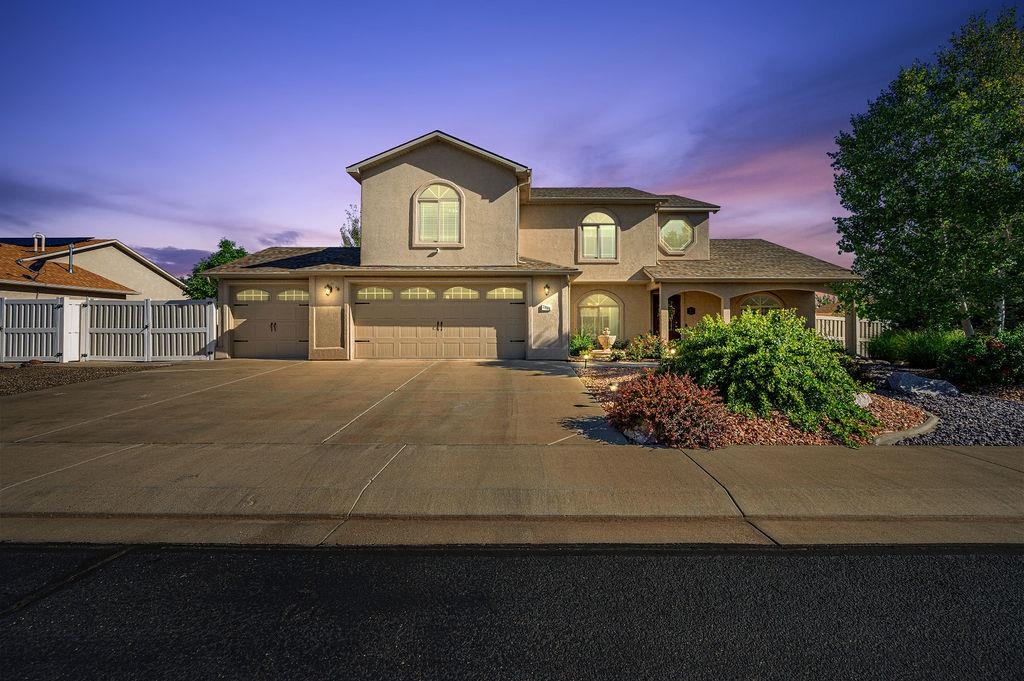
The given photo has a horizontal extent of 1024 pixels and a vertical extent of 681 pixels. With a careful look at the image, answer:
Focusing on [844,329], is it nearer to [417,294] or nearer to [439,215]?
[439,215]

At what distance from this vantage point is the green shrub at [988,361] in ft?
32.6

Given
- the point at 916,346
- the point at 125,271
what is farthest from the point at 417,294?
the point at 125,271

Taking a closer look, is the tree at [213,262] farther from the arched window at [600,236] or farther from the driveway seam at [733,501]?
the driveway seam at [733,501]

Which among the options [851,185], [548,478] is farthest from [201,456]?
[851,185]

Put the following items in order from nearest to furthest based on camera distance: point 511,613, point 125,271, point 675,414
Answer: point 511,613 → point 675,414 → point 125,271

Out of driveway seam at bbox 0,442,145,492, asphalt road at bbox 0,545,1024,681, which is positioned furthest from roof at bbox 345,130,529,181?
asphalt road at bbox 0,545,1024,681

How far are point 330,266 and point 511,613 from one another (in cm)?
1526

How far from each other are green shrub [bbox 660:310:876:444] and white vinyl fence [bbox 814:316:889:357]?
41.8 ft

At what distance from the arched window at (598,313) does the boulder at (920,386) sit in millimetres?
10766

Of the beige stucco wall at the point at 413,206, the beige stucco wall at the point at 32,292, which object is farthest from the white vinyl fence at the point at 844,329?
Answer: the beige stucco wall at the point at 32,292

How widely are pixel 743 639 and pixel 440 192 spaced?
15866 mm

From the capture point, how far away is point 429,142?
653 inches

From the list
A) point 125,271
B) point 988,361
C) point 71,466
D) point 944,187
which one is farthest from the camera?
point 125,271

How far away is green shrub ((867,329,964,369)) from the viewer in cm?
1399
